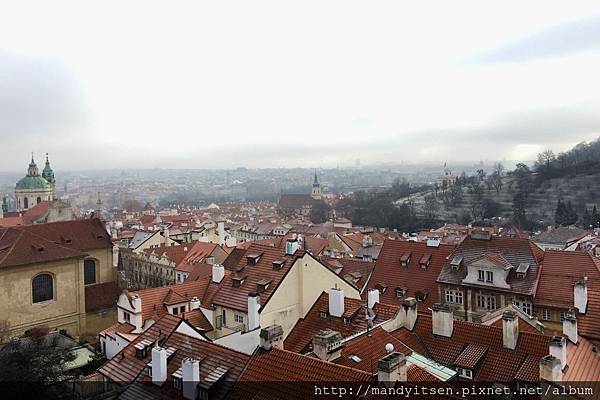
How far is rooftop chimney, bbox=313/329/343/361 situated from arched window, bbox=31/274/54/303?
29.7 meters

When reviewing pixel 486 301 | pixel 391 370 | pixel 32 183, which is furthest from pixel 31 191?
pixel 391 370

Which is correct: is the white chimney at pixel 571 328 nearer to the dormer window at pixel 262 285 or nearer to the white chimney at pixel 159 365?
the dormer window at pixel 262 285

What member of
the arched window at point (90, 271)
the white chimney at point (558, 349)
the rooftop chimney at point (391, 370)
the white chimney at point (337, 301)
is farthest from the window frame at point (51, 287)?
the white chimney at point (558, 349)

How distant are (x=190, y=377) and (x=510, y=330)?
11.4 meters

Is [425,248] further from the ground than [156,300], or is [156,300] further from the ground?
[425,248]

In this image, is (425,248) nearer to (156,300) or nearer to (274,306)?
(274,306)

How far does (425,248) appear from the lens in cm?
3678

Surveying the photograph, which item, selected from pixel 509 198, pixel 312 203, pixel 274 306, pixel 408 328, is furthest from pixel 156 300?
pixel 312 203

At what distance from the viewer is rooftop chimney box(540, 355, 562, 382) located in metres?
15.5

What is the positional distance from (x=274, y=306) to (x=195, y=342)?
23.4 ft

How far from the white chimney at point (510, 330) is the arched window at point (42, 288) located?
3388 cm

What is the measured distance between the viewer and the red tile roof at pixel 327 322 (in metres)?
22.7

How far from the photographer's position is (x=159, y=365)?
56.6ft

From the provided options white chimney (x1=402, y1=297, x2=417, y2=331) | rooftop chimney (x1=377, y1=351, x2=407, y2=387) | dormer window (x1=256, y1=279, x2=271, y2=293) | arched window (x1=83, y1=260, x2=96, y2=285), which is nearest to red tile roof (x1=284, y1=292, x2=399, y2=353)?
white chimney (x1=402, y1=297, x2=417, y2=331)
